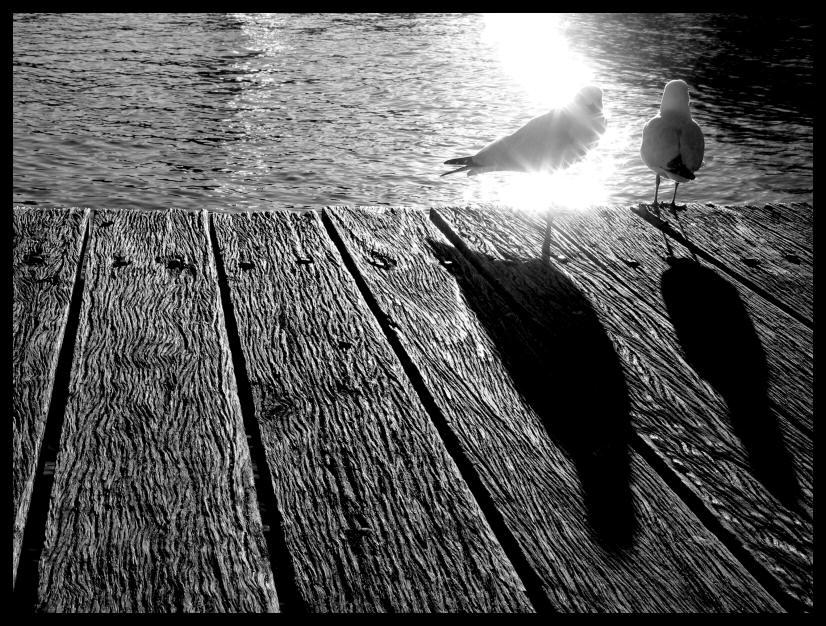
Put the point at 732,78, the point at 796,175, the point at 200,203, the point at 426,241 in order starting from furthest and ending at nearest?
1. the point at 732,78
2. the point at 796,175
3. the point at 200,203
4. the point at 426,241

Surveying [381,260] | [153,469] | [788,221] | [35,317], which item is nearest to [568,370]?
[381,260]

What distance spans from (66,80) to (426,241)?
21.2 ft

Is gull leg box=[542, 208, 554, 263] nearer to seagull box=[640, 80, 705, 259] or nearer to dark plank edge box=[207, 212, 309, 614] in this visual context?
dark plank edge box=[207, 212, 309, 614]

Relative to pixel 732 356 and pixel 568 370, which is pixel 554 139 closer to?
pixel 732 356

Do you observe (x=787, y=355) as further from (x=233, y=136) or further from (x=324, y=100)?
(x=324, y=100)

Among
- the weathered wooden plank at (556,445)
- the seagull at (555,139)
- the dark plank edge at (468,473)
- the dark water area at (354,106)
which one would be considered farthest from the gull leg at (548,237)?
the dark water area at (354,106)

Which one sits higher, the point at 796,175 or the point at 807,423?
the point at 807,423

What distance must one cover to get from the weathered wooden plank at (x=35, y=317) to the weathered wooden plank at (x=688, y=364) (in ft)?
3.69

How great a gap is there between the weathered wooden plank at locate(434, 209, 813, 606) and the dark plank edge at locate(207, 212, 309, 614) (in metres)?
0.71

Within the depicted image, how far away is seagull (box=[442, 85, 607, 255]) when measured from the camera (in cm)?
396

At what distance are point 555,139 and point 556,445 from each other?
105 inches

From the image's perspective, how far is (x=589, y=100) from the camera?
413 cm

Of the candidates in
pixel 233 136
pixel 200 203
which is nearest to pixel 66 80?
pixel 233 136

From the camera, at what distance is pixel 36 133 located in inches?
261
